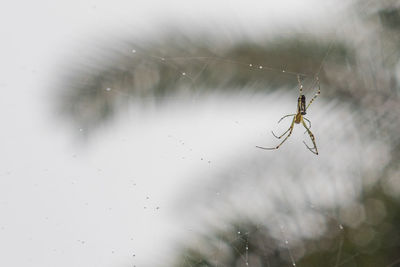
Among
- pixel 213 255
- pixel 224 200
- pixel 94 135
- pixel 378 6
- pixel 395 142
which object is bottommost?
pixel 213 255

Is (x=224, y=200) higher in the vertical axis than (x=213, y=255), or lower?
higher

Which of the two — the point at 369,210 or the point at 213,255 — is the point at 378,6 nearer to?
the point at 369,210

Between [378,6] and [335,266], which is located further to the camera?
[378,6]

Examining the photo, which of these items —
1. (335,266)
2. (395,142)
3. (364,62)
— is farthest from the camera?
(364,62)

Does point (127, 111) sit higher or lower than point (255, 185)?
higher

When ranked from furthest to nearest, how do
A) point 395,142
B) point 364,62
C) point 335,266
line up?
1. point 364,62
2. point 395,142
3. point 335,266

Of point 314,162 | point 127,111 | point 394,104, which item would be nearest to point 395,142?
point 394,104

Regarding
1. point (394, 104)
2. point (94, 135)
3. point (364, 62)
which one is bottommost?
point (94, 135)

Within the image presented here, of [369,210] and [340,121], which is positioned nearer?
[369,210]

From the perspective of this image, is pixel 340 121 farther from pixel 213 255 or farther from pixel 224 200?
pixel 213 255

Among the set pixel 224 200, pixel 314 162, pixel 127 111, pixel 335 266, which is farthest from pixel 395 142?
pixel 127 111
